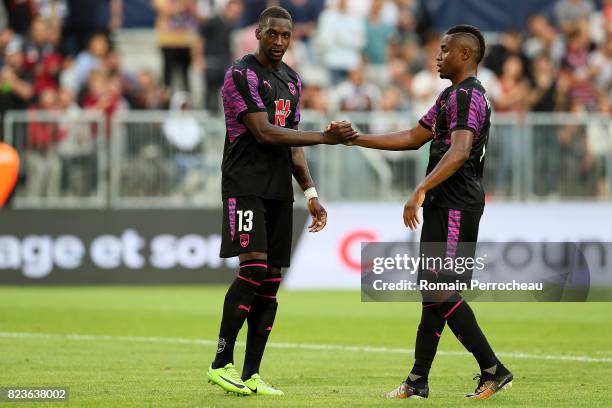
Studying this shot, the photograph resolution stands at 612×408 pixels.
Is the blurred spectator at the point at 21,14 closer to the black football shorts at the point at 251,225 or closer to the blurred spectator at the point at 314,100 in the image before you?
the blurred spectator at the point at 314,100

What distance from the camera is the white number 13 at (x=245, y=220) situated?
29.4 ft

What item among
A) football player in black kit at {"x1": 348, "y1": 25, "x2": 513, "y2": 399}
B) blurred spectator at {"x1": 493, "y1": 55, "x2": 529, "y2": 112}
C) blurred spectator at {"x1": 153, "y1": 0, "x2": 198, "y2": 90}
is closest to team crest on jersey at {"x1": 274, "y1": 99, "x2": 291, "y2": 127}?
football player in black kit at {"x1": 348, "y1": 25, "x2": 513, "y2": 399}

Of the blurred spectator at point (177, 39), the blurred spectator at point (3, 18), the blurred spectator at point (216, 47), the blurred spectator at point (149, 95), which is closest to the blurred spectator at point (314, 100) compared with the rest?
the blurred spectator at point (216, 47)

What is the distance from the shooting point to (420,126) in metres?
9.18

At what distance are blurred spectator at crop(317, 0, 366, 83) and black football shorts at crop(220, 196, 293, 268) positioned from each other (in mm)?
13632

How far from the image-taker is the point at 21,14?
23156mm

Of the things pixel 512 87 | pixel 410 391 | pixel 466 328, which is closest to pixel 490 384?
pixel 466 328

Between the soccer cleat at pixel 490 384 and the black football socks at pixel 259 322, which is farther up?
the black football socks at pixel 259 322

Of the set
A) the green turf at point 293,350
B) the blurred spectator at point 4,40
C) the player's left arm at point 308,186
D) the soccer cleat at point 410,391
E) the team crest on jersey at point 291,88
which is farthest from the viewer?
the blurred spectator at point 4,40

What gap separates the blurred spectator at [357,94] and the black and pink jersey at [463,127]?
1181cm

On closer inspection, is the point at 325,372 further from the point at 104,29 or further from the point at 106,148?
the point at 104,29

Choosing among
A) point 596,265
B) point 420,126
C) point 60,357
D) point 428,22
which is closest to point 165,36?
point 428,22

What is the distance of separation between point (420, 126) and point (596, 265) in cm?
685

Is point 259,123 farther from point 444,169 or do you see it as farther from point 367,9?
point 367,9
